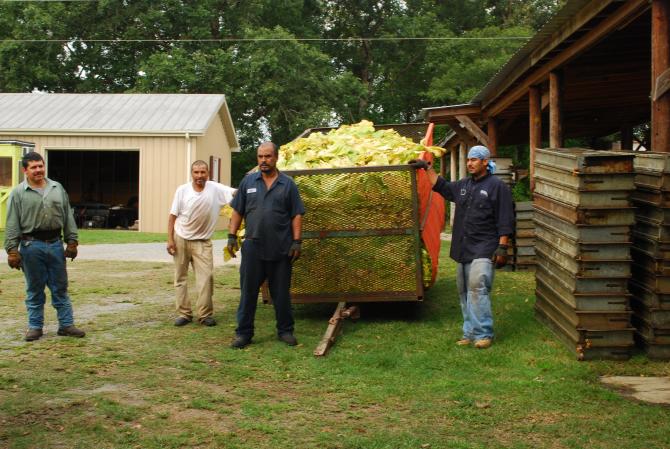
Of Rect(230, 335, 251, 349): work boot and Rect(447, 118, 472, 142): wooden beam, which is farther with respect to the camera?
Rect(447, 118, 472, 142): wooden beam

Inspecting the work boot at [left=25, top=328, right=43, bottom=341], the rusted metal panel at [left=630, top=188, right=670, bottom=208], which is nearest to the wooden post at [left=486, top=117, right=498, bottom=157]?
the rusted metal panel at [left=630, top=188, right=670, bottom=208]

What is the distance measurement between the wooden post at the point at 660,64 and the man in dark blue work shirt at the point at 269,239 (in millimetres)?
3664

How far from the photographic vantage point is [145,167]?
2506 centimetres

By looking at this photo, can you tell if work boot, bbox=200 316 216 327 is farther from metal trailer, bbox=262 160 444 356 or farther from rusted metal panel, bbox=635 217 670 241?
rusted metal panel, bbox=635 217 670 241

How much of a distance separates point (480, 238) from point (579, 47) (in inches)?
173

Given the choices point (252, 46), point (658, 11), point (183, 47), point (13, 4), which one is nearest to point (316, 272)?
point (658, 11)

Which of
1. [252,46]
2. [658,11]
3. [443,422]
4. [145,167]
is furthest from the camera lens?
[252,46]

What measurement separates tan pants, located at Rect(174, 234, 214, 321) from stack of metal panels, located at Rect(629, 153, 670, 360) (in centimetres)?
423

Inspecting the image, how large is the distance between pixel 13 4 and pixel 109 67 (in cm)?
563

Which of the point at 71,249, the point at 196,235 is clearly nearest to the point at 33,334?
the point at 71,249

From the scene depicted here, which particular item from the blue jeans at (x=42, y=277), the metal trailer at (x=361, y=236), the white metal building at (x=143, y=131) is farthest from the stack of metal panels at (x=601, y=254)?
the white metal building at (x=143, y=131)

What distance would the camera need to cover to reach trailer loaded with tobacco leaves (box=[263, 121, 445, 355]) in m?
8.00

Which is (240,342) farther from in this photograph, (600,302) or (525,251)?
(525,251)

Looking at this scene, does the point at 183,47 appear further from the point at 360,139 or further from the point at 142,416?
the point at 142,416
